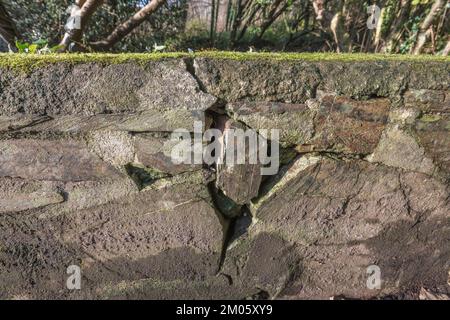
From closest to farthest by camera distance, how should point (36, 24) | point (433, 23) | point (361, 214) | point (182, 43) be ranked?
point (361, 214), point (433, 23), point (36, 24), point (182, 43)

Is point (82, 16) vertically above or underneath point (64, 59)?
above

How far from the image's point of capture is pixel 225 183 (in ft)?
4.82

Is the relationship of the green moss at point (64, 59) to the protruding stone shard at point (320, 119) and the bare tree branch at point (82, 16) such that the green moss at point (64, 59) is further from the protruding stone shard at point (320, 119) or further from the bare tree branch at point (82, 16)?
the bare tree branch at point (82, 16)

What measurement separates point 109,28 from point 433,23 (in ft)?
9.95

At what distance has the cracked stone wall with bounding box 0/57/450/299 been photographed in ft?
4.36

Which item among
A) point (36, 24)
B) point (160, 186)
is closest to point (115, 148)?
point (160, 186)

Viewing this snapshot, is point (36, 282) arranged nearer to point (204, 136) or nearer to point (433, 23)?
point (204, 136)

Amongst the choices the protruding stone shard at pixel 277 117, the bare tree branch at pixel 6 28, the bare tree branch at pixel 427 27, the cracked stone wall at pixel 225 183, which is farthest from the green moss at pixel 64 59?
the bare tree branch at pixel 427 27

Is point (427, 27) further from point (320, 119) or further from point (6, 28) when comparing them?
point (6, 28)

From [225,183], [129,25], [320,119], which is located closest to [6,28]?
[129,25]

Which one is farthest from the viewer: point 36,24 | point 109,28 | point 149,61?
point 109,28

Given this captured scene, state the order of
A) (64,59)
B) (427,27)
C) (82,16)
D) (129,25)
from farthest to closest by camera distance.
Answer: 1. (427,27)
2. (129,25)
3. (82,16)
4. (64,59)

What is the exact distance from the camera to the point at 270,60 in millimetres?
1354

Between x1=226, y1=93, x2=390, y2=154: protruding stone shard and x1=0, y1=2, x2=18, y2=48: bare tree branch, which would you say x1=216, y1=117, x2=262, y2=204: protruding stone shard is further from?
x1=0, y1=2, x2=18, y2=48: bare tree branch
